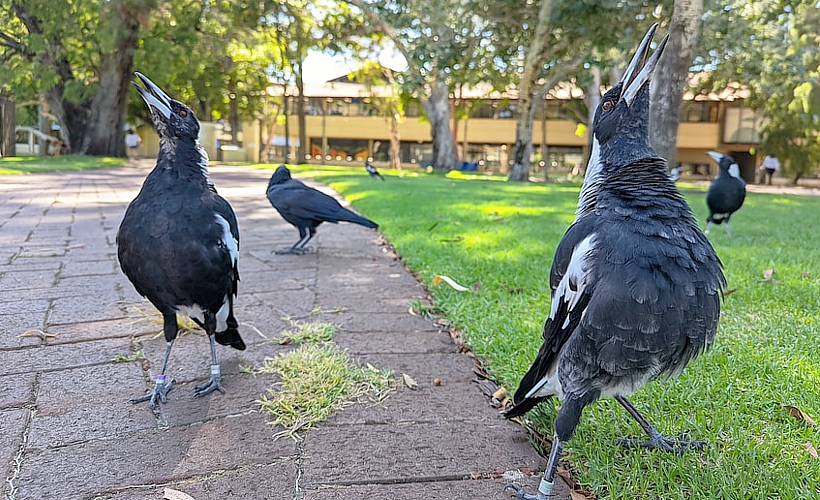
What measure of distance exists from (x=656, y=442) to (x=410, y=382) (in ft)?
3.19

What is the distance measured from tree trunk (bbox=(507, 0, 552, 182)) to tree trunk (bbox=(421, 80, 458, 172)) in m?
6.22

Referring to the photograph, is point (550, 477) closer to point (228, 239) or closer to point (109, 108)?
point (228, 239)

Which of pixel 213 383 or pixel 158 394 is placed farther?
pixel 213 383

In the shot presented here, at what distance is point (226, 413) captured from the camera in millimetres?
2232

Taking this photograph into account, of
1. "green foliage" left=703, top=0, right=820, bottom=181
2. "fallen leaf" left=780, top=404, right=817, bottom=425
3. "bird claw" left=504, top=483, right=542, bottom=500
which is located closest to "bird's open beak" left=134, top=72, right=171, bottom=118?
"bird claw" left=504, top=483, right=542, bottom=500

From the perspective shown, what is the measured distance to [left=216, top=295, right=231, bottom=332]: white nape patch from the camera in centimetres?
254

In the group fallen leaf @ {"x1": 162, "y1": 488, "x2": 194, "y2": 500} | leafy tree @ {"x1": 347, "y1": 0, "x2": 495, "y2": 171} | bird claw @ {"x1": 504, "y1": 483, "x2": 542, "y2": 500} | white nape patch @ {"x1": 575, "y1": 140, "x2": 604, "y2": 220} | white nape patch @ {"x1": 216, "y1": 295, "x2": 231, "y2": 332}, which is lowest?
fallen leaf @ {"x1": 162, "y1": 488, "x2": 194, "y2": 500}

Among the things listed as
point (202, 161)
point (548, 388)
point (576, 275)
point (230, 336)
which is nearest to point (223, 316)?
point (230, 336)

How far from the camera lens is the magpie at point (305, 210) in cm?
504

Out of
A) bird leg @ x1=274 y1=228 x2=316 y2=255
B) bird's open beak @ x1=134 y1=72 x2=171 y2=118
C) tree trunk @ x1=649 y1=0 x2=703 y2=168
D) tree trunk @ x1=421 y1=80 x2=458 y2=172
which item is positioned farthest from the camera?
tree trunk @ x1=421 y1=80 x2=458 y2=172

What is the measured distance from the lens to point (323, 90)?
41250mm

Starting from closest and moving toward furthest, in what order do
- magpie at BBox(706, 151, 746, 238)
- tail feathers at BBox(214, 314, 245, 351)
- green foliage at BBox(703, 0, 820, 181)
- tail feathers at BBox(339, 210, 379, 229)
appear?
tail feathers at BBox(214, 314, 245, 351) → tail feathers at BBox(339, 210, 379, 229) → magpie at BBox(706, 151, 746, 238) → green foliage at BBox(703, 0, 820, 181)

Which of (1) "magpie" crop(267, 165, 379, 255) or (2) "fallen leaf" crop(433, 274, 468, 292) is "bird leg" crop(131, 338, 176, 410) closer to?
(2) "fallen leaf" crop(433, 274, 468, 292)

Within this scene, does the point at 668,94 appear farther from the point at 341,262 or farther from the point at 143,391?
the point at 143,391
